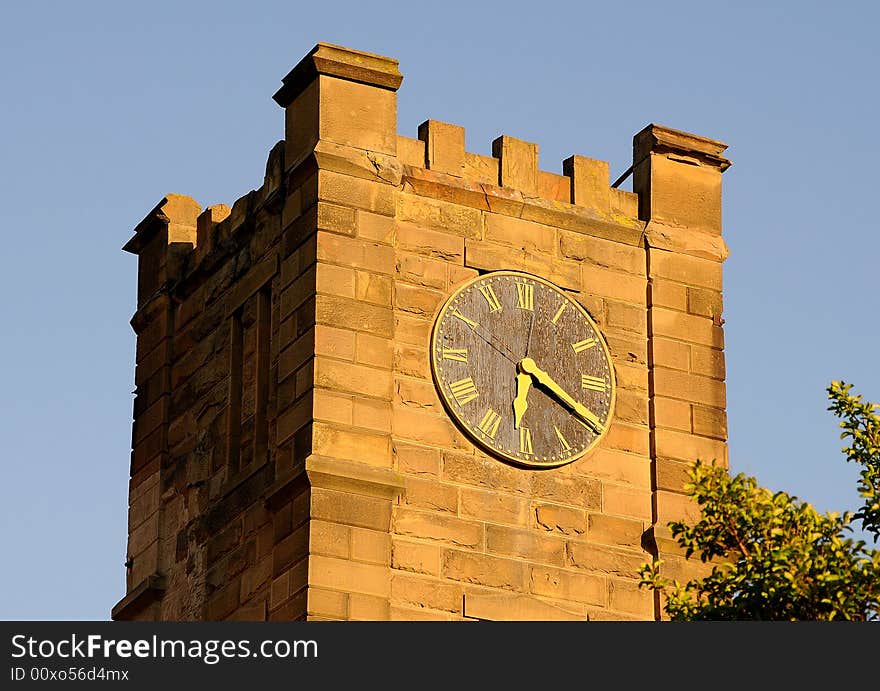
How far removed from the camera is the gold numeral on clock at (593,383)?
33750 mm

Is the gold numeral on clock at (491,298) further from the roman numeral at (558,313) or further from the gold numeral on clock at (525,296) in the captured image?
the roman numeral at (558,313)

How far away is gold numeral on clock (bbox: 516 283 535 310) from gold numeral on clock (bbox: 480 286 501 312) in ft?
0.79

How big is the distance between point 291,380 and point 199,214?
15.7 ft

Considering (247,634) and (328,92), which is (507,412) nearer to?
(328,92)

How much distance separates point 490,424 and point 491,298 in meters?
1.42

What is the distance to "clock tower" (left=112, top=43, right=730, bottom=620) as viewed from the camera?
3212 cm

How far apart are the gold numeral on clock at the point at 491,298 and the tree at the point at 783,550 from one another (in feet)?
23.5

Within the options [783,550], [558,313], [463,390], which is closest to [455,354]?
[463,390]

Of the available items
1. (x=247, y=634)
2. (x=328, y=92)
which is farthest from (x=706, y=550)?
(x=328, y=92)

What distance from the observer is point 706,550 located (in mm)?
26234

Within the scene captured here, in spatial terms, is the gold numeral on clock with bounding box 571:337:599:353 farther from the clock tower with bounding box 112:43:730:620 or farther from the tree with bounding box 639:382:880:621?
the tree with bounding box 639:382:880:621

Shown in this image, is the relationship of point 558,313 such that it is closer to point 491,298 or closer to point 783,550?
point 491,298

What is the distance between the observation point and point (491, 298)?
33562 mm

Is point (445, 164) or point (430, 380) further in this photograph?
point (445, 164)
